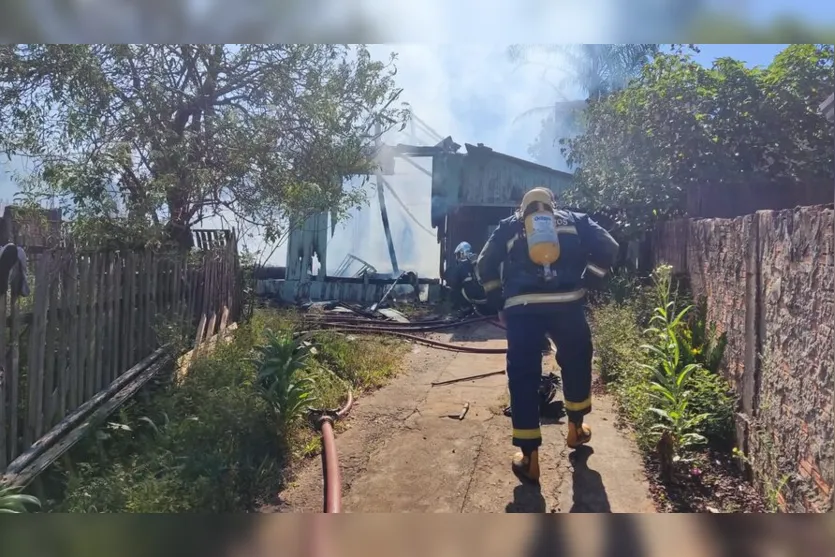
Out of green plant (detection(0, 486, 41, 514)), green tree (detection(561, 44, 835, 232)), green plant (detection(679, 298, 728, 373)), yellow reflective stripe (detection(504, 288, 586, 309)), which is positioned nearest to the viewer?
green plant (detection(0, 486, 41, 514))

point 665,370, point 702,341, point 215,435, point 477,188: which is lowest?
point 215,435

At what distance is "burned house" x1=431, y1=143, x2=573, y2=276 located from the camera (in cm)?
268

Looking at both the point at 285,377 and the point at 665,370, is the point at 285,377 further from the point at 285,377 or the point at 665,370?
the point at 665,370

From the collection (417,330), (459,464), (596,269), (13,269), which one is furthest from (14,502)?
(596,269)

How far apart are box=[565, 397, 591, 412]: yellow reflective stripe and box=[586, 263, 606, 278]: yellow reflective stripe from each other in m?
0.61

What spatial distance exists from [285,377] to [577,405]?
1.44 m

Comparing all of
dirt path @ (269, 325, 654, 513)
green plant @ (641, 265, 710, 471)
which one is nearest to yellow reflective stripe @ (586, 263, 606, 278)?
green plant @ (641, 265, 710, 471)

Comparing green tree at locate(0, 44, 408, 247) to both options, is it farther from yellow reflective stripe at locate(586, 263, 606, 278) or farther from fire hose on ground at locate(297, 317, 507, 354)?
yellow reflective stripe at locate(586, 263, 606, 278)

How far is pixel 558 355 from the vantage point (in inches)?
115

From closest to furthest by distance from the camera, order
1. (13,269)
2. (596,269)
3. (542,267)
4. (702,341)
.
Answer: (13,269)
(542,267)
(596,269)
(702,341)

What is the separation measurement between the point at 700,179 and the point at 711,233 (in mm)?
439

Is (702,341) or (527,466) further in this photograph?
(702,341)

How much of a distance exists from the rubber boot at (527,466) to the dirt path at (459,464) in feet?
0.13

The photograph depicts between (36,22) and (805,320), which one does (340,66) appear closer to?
(36,22)
